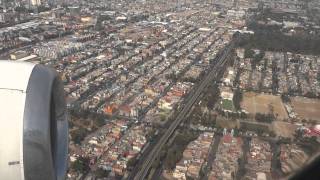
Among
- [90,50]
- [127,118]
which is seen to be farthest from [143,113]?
[90,50]

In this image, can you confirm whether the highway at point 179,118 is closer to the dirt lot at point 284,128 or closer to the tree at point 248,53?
the tree at point 248,53

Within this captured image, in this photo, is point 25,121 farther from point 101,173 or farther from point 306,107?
point 306,107

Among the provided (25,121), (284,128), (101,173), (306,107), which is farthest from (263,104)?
(25,121)

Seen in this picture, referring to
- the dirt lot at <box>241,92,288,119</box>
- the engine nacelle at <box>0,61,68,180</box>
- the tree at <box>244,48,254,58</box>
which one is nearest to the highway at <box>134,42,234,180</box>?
the tree at <box>244,48,254,58</box>

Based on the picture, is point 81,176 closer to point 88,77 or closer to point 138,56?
point 88,77

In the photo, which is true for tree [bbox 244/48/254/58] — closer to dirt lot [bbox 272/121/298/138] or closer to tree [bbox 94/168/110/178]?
dirt lot [bbox 272/121/298/138]

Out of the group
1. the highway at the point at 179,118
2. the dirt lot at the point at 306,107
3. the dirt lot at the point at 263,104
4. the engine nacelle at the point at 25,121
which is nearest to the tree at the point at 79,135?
the highway at the point at 179,118
